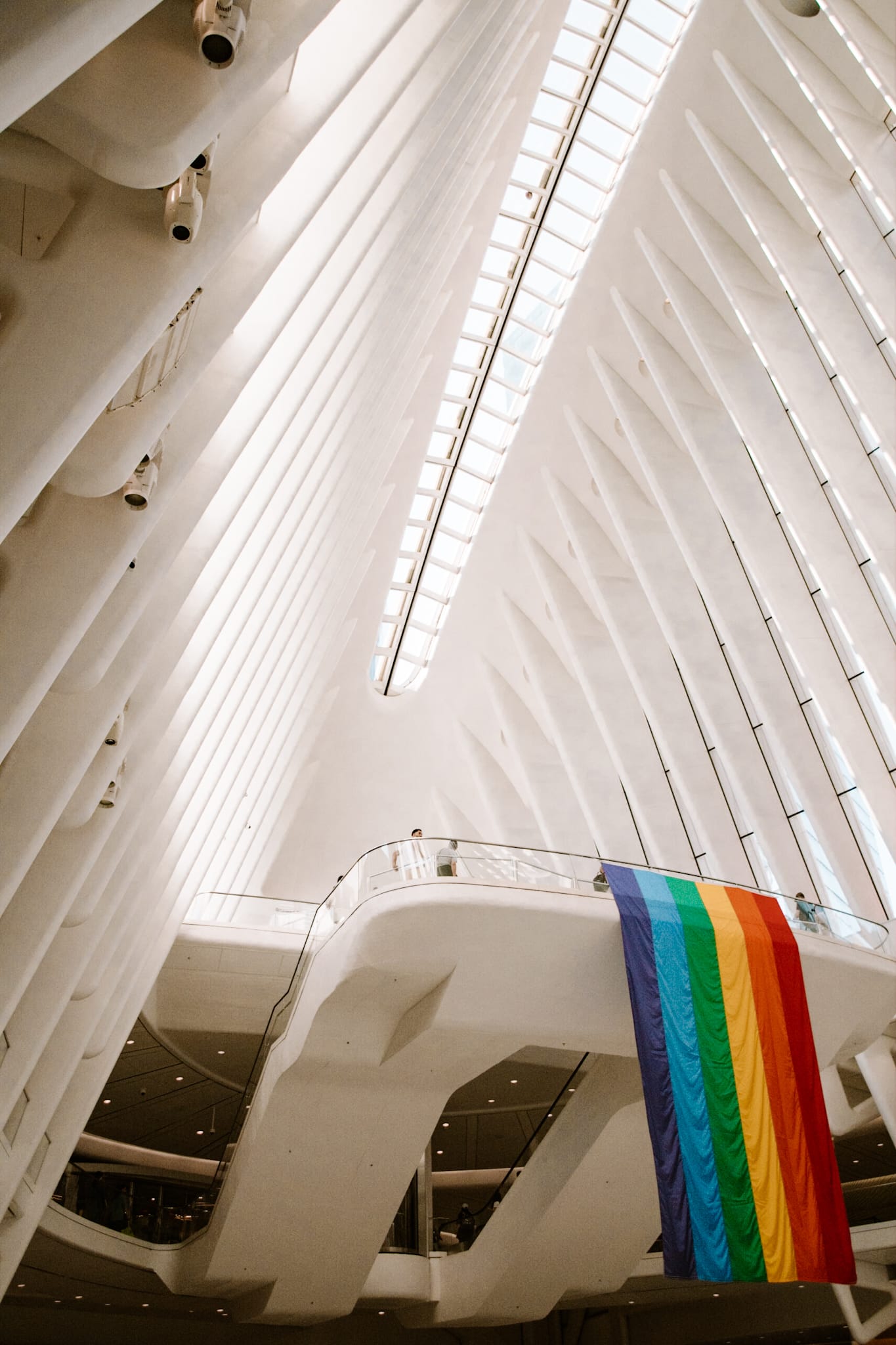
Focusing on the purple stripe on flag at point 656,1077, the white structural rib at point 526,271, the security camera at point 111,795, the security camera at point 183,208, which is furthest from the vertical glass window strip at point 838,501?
the security camera at point 183,208

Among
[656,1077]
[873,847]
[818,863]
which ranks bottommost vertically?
[656,1077]

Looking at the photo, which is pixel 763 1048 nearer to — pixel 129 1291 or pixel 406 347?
pixel 406 347

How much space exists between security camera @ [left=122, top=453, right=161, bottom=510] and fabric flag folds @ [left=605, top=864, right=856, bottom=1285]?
8981 mm

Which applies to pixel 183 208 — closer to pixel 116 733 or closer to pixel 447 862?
pixel 116 733

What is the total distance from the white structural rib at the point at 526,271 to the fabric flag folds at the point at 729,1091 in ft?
47.6

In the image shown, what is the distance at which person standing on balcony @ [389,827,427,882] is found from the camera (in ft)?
42.5

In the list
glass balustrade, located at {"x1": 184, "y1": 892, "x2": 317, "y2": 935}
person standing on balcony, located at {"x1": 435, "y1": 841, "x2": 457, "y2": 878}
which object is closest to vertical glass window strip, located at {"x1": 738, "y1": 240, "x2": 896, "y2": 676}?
person standing on balcony, located at {"x1": 435, "y1": 841, "x2": 457, "y2": 878}

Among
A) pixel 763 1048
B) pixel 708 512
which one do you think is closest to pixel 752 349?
pixel 708 512

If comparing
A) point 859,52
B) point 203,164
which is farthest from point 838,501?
point 203,164

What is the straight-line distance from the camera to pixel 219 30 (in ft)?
13.0

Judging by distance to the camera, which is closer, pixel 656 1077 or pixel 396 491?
pixel 656 1077

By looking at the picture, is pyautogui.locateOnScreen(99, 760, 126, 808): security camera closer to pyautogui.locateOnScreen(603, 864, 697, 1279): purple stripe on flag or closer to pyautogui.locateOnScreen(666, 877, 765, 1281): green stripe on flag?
pyautogui.locateOnScreen(603, 864, 697, 1279): purple stripe on flag

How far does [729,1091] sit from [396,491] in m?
16.4

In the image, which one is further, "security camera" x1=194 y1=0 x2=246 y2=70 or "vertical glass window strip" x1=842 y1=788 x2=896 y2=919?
"vertical glass window strip" x1=842 y1=788 x2=896 y2=919
